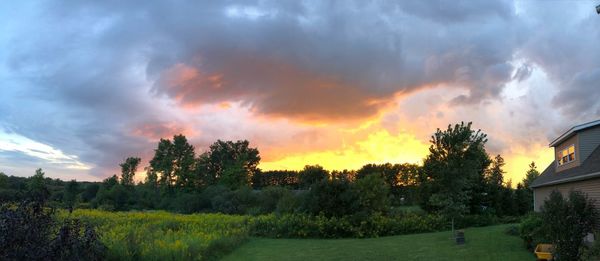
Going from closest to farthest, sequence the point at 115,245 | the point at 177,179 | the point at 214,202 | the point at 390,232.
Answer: the point at 115,245 < the point at 390,232 < the point at 214,202 < the point at 177,179

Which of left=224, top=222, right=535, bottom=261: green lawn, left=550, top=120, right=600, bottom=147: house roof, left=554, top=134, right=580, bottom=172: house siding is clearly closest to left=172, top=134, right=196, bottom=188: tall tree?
left=224, top=222, right=535, bottom=261: green lawn

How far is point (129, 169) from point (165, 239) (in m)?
66.0

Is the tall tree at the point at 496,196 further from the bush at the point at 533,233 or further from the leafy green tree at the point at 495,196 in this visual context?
the bush at the point at 533,233

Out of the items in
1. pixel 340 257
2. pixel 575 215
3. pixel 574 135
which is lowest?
pixel 340 257

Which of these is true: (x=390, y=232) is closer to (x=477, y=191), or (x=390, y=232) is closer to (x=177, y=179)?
(x=477, y=191)

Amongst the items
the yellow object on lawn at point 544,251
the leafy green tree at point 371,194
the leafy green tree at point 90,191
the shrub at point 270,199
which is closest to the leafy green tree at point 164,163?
the leafy green tree at point 90,191

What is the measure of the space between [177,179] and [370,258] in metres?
50.8

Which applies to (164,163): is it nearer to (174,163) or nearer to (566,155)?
(174,163)

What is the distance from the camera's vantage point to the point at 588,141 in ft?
58.9

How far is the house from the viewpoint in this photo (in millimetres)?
15883

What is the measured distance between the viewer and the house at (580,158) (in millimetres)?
15883

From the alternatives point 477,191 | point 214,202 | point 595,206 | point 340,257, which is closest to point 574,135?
point 595,206

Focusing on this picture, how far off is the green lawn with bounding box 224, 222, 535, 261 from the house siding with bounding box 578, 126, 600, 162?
4.40 m

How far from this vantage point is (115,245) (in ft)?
39.5
